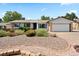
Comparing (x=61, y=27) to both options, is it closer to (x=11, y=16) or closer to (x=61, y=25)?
(x=61, y=25)

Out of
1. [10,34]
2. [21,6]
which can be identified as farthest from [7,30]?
[21,6]

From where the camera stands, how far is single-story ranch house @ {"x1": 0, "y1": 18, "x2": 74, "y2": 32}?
7.37 m

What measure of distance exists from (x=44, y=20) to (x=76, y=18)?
63 centimetres

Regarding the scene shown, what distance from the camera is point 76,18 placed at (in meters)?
7.40

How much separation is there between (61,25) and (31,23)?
63cm

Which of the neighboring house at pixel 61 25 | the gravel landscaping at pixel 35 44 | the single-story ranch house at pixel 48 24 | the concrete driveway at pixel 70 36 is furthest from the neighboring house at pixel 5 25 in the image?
the concrete driveway at pixel 70 36

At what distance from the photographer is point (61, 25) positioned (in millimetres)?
7570

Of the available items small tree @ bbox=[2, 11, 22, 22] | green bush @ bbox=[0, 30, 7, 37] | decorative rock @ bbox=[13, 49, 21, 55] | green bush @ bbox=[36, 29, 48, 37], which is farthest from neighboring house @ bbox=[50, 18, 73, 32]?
green bush @ bbox=[0, 30, 7, 37]

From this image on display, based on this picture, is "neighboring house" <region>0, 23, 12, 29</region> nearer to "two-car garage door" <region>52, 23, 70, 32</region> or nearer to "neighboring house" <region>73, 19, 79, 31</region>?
"two-car garage door" <region>52, 23, 70, 32</region>

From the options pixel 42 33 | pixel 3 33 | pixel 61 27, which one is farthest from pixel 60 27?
pixel 3 33

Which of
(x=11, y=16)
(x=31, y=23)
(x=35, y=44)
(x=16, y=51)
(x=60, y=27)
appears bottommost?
(x=16, y=51)

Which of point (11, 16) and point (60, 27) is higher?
point (11, 16)

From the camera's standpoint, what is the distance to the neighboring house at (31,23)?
7.36 m

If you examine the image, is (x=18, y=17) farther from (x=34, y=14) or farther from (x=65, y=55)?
(x=65, y=55)
